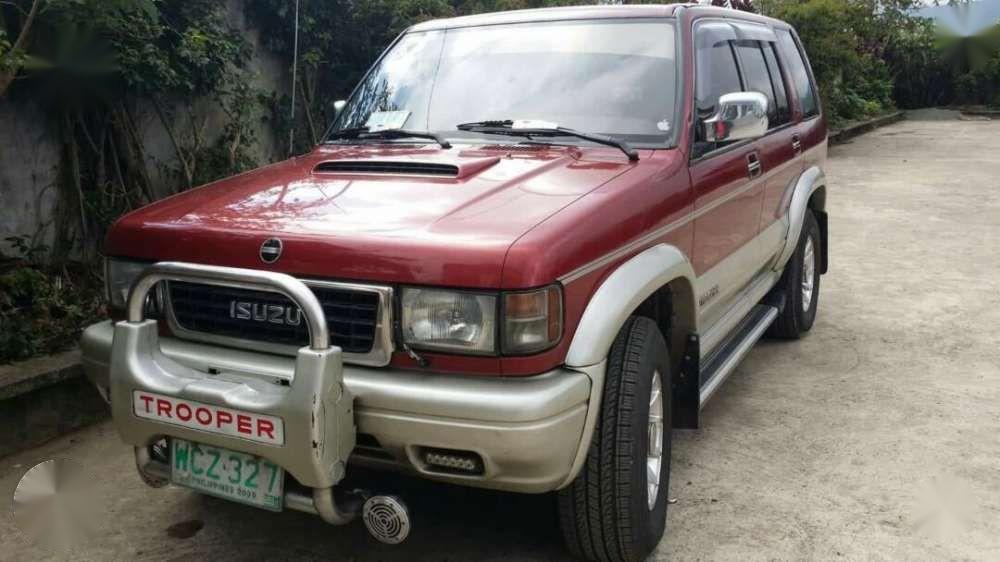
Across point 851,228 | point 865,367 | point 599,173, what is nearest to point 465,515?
point 599,173

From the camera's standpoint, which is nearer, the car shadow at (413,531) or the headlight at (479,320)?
the headlight at (479,320)

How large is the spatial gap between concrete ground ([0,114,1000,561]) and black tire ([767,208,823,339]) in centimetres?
9

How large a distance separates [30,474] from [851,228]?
24.4ft

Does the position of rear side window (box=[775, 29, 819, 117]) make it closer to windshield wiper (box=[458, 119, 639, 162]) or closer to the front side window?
the front side window

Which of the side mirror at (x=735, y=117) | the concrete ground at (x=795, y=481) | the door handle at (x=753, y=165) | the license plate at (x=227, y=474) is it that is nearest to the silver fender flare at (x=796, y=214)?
the concrete ground at (x=795, y=481)

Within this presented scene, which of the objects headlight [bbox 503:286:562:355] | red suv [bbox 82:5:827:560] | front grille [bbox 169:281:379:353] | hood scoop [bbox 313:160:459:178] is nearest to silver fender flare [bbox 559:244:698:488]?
red suv [bbox 82:5:827:560]

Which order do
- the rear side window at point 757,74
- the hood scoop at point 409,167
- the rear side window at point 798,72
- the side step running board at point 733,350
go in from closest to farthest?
the hood scoop at point 409,167 < the side step running board at point 733,350 < the rear side window at point 757,74 < the rear side window at point 798,72

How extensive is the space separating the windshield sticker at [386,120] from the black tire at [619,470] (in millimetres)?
1423

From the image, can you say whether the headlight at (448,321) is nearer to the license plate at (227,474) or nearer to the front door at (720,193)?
the license plate at (227,474)

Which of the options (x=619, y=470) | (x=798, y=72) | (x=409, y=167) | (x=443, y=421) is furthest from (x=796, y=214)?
(x=443, y=421)

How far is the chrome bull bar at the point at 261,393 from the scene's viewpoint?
92.3 inches

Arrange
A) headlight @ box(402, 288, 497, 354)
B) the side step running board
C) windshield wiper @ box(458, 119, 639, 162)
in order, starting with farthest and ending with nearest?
1. the side step running board
2. windshield wiper @ box(458, 119, 639, 162)
3. headlight @ box(402, 288, 497, 354)

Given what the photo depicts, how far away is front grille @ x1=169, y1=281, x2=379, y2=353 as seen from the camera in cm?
254

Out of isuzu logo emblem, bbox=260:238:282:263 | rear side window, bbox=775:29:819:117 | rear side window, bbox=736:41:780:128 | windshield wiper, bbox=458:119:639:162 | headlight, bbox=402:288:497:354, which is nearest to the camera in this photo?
headlight, bbox=402:288:497:354
